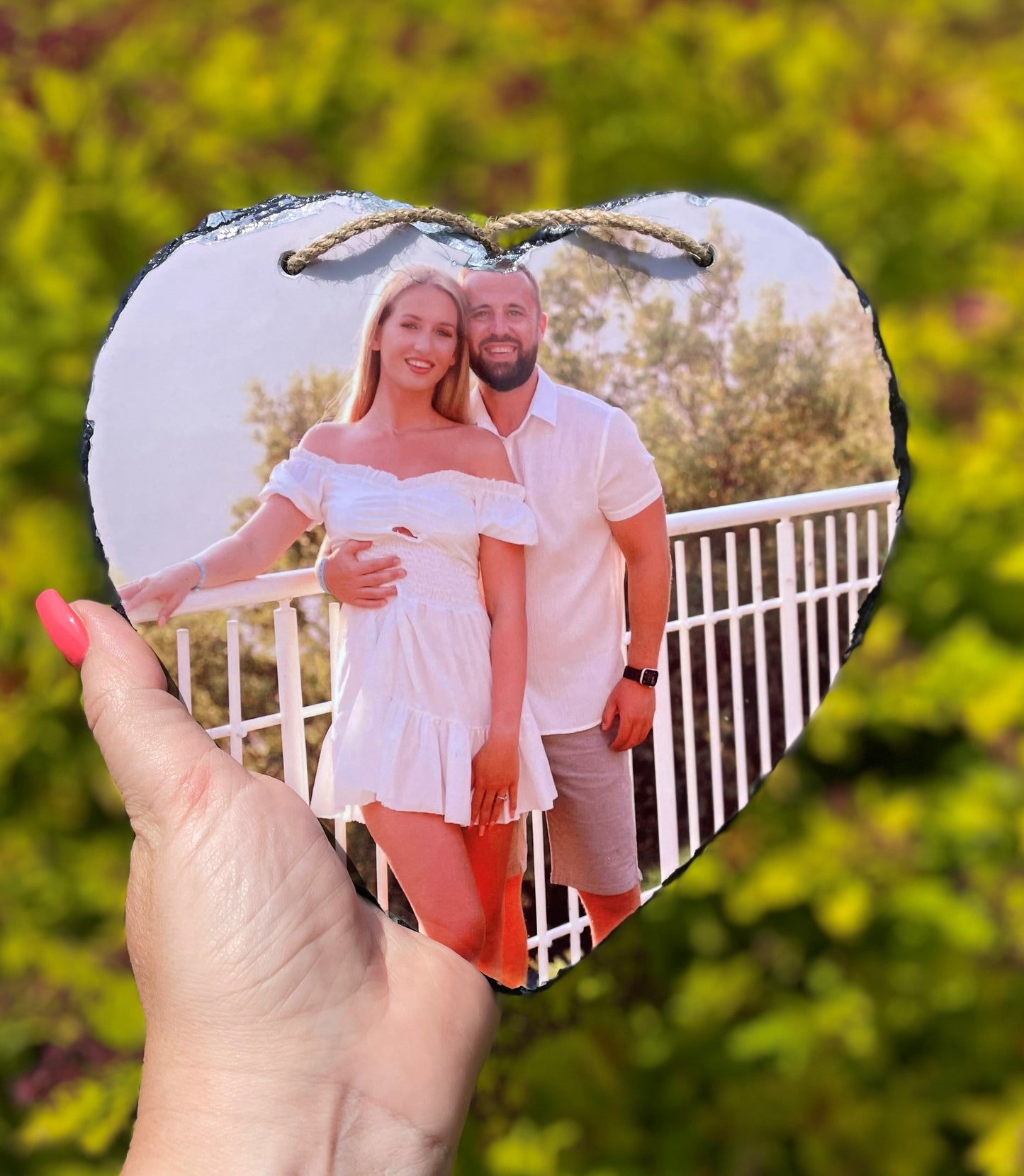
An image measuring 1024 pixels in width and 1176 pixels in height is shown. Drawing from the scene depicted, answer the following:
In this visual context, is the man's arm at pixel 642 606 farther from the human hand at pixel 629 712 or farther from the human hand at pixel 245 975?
the human hand at pixel 245 975

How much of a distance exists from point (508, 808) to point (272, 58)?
1504 mm

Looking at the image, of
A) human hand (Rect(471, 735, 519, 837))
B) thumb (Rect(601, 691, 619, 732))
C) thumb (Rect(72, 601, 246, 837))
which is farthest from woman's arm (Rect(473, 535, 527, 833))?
thumb (Rect(72, 601, 246, 837))

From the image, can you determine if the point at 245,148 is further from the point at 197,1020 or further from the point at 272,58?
the point at 197,1020

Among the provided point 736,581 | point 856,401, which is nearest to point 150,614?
point 736,581

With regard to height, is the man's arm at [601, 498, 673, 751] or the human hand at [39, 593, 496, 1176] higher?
the man's arm at [601, 498, 673, 751]

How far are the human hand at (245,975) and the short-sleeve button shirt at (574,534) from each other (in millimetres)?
286

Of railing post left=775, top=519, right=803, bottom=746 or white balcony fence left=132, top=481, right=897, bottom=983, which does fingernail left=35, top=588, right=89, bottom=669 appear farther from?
railing post left=775, top=519, right=803, bottom=746

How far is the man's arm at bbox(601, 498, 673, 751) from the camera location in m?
1.35

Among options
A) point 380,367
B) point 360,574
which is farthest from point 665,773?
point 380,367

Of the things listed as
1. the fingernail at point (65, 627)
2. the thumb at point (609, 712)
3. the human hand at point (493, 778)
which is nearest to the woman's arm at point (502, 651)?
the human hand at point (493, 778)

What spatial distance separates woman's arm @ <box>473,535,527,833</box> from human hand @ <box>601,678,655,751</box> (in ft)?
0.40

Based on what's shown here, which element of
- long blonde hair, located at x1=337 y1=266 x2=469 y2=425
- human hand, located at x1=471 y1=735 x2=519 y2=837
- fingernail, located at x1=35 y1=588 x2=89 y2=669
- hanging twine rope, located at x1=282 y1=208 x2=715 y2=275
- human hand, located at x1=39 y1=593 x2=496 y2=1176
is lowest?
human hand, located at x1=39 y1=593 x2=496 y2=1176

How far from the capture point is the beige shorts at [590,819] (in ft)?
4.42

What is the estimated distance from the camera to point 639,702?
138cm
